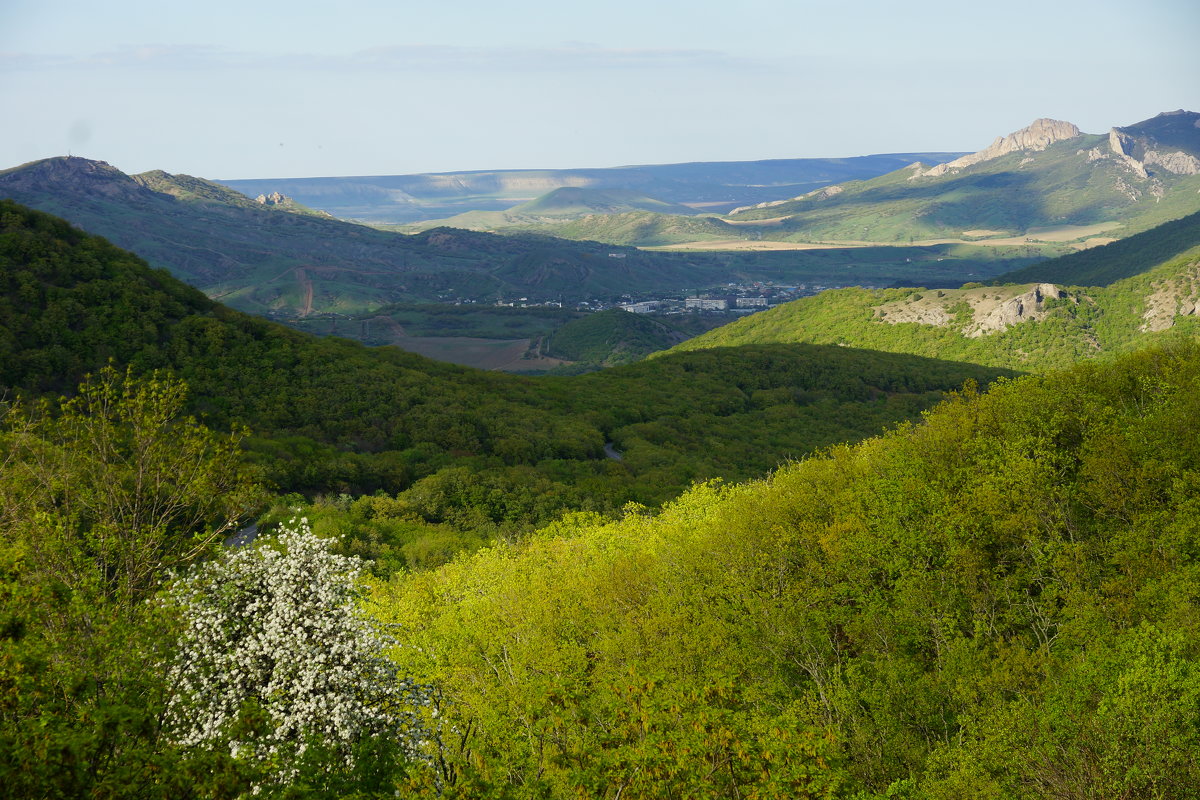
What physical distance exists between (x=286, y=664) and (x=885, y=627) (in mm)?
25864

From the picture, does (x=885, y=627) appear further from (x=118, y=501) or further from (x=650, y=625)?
(x=118, y=501)

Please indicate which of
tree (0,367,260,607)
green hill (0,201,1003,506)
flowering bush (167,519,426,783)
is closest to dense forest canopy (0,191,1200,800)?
flowering bush (167,519,426,783)

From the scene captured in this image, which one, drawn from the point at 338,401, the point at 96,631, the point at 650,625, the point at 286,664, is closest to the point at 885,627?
the point at 650,625

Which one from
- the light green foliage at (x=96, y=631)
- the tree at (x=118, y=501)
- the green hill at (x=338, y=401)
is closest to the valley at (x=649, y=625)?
the light green foliage at (x=96, y=631)

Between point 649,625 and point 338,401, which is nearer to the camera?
point 649,625

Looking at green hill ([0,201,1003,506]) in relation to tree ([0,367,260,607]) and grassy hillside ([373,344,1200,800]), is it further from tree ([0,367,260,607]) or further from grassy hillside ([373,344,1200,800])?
tree ([0,367,260,607])

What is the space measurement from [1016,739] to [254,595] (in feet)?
82.0

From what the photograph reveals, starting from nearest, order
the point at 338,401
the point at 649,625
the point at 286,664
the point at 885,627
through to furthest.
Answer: the point at 286,664 → the point at 649,625 → the point at 885,627 → the point at 338,401

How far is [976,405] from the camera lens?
5047 cm

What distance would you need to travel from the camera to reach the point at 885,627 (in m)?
37.9

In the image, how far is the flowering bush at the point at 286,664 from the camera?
24.6m

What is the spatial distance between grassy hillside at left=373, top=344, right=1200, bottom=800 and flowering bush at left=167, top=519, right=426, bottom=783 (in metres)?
2.74

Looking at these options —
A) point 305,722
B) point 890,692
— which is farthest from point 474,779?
point 890,692

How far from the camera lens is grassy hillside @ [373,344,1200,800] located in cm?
2409
